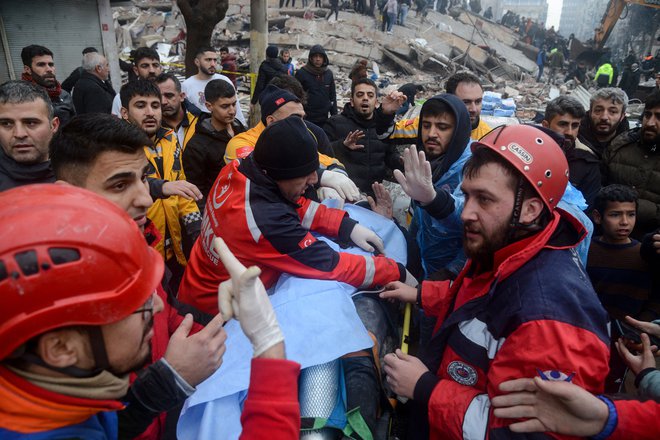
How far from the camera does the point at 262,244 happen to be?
7.37ft

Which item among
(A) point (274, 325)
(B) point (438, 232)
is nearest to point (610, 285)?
(B) point (438, 232)

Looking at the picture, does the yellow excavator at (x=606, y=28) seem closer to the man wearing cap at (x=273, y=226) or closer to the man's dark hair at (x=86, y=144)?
the man wearing cap at (x=273, y=226)

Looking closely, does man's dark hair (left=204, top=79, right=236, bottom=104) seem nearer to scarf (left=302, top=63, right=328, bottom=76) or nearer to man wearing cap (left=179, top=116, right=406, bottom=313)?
man wearing cap (left=179, top=116, right=406, bottom=313)

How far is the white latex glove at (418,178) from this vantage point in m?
2.58

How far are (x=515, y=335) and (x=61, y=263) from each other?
1425 mm

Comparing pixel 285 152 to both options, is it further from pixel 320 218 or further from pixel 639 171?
pixel 639 171

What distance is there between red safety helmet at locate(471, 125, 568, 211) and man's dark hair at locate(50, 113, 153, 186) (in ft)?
5.70

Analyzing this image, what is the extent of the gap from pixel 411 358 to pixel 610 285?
2.27m

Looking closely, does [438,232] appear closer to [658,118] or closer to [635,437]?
[635,437]

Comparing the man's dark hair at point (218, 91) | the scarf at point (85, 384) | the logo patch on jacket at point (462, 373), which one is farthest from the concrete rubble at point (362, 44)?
the scarf at point (85, 384)

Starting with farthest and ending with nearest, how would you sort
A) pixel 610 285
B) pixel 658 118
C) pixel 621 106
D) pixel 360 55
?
pixel 360 55 < pixel 621 106 < pixel 658 118 < pixel 610 285

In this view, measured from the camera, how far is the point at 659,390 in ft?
5.69

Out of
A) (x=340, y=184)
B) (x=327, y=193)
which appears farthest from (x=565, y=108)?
(x=327, y=193)

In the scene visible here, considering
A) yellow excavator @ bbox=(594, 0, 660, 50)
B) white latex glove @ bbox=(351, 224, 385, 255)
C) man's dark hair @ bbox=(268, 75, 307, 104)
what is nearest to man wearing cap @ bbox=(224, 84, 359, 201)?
man's dark hair @ bbox=(268, 75, 307, 104)
